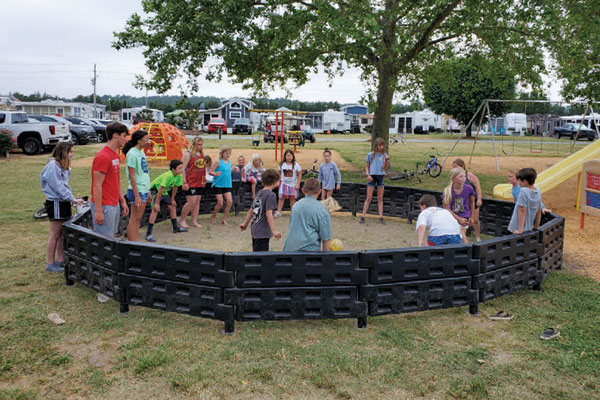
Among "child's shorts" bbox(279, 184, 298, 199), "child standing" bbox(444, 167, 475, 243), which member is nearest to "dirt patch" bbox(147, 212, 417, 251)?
"child's shorts" bbox(279, 184, 298, 199)

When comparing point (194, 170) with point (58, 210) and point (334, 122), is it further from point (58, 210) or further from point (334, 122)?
point (334, 122)

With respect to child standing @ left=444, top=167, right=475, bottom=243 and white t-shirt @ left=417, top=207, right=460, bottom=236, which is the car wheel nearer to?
child standing @ left=444, top=167, right=475, bottom=243

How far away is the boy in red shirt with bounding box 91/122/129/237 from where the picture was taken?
556 cm

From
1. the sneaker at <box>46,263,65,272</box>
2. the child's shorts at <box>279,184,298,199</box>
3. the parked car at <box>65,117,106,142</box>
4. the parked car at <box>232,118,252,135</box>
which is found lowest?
the sneaker at <box>46,263,65,272</box>

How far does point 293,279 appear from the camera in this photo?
4746 millimetres

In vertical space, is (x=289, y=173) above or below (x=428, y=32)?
below

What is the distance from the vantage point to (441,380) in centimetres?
386

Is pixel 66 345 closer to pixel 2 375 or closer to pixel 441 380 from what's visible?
pixel 2 375

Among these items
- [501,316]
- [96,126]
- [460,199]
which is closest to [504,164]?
[460,199]

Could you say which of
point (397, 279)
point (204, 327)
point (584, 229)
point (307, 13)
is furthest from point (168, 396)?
point (307, 13)

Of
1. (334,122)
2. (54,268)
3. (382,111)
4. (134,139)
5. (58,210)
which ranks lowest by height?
(54,268)

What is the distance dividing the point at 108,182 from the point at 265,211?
1916mm

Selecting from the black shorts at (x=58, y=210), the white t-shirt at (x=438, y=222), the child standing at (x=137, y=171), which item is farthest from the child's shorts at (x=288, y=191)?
the white t-shirt at (x=438, y=222)

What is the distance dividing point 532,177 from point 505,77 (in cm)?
1213
